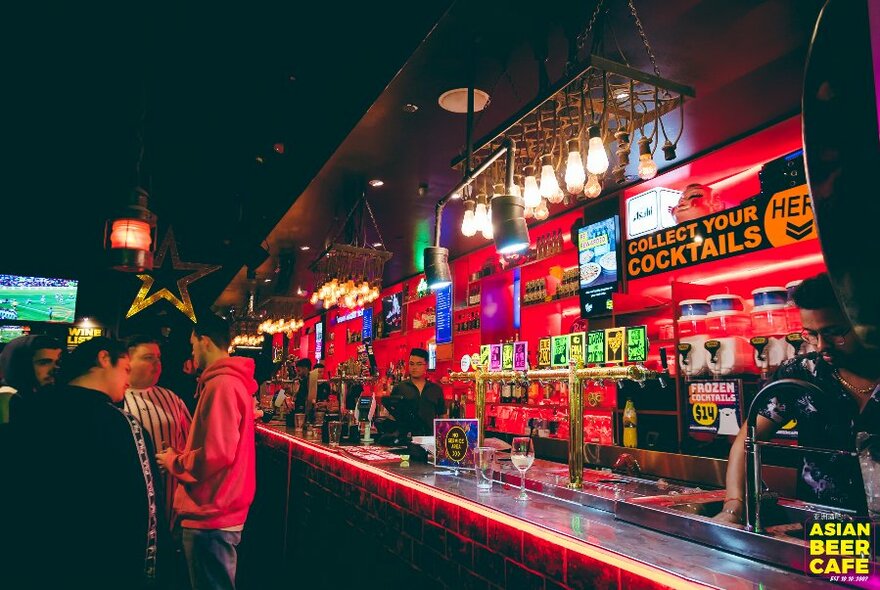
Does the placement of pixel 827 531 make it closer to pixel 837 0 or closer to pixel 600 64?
pixel 837 0

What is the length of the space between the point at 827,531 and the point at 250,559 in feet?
16.3

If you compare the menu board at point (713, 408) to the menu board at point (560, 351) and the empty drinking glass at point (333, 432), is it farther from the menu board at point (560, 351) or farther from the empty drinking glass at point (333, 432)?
the empty drinking glass at point (333, 432)

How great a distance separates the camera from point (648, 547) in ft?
5.43

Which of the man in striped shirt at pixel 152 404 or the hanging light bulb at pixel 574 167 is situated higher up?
the hanging light bulb at pixel 574 167

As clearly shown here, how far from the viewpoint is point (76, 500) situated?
203 centimetres

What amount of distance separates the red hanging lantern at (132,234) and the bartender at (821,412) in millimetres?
4810

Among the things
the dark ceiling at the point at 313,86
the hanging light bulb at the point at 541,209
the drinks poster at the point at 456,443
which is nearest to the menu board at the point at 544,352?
the dark ceiling at the point at 313,86

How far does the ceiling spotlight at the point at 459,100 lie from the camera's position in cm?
355

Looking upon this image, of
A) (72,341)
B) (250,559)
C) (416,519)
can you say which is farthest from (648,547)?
(72,341)

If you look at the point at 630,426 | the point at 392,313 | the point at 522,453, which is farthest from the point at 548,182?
the point at 392,313

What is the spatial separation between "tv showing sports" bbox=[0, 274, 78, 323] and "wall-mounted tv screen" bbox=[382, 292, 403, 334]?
5.33m

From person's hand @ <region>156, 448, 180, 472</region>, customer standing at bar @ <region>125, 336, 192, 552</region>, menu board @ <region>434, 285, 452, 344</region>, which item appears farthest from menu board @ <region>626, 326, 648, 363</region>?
menu board @ <region>434, 285, 452, 344</region>

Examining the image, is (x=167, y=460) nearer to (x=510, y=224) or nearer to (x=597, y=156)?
(x=510, y=224)

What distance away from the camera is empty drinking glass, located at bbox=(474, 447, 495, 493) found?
254 centimetres
